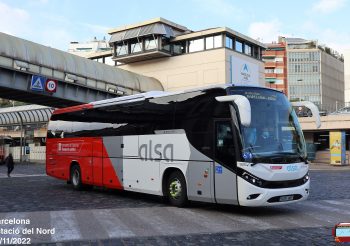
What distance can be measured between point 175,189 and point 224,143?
2.25m

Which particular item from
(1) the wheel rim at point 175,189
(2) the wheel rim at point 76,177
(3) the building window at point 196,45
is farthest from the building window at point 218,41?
(1) the wheel rim at point 175,189

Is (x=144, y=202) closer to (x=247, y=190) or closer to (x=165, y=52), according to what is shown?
(x=247, y=190)

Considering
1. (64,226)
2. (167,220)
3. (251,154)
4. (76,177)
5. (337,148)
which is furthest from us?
(337,148)

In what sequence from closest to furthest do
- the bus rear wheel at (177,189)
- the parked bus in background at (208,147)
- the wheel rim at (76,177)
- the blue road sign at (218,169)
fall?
the parked bus in background at (208,147), the blue road sign at (218,169), the bus rear wheel at (177,189), the wheel rim at (76,177)

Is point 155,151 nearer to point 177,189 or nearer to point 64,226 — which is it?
point 177,189

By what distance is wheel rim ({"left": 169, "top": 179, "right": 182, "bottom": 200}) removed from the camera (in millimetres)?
12320

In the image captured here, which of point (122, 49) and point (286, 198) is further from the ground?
point (122, 49)

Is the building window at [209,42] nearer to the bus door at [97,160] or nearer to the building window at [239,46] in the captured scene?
the building window at [239,46]

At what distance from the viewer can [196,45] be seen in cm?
5738

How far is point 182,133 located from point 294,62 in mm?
104949

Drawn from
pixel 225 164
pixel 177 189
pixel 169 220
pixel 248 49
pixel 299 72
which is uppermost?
pixel 299 72

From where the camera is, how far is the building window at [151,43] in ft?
186

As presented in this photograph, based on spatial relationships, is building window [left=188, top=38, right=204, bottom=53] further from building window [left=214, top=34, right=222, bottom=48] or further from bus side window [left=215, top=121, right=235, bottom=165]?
bus side window [left=215, top=121, right=235, bottom=165]

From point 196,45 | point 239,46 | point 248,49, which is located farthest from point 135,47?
point 248,49
